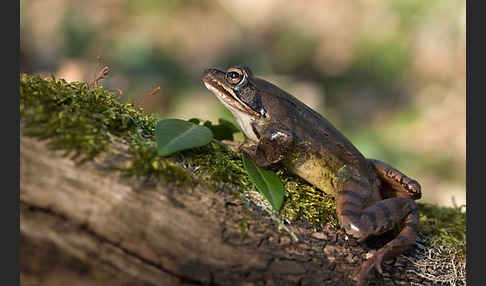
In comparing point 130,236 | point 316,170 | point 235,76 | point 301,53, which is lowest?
point 130,236

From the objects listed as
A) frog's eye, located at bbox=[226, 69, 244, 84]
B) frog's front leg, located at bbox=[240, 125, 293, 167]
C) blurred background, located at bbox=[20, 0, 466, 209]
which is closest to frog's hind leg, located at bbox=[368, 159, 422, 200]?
frog's front leg, located at bbox=[240, 125, 293, 167]

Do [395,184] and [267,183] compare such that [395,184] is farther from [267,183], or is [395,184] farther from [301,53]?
[301,53]

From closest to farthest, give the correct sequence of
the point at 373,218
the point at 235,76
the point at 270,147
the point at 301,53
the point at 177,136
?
the point at 177,136, the point at 373,218, the point at 270,147, the point at 235,76, the point at 301,53

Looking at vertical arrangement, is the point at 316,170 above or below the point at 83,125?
above

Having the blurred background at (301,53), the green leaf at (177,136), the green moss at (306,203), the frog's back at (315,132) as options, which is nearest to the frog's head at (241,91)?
the frog's back at (315,132)

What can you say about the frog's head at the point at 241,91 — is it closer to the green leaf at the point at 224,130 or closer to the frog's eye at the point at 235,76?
the frog's eye at the point at 235,76

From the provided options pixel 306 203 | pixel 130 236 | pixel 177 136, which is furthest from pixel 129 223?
pixel 306 203

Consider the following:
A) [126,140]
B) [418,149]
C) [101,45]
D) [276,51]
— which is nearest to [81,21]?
[101,45]

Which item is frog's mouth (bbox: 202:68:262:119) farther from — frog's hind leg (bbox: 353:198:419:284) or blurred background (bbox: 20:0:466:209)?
blurred background (bbox: 20:0:466:209)
